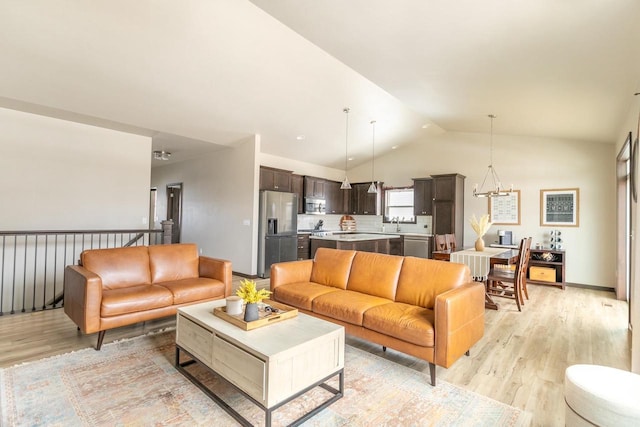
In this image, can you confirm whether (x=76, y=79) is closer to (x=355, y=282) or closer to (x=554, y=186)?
(x=355, y=282)

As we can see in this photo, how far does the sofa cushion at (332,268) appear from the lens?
3.60 metres

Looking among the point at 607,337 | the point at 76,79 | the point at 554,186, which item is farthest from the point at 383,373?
the point at 554,186

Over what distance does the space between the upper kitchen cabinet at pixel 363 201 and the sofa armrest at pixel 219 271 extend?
5.51m

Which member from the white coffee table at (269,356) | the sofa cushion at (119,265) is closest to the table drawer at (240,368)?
the white coffee table at (269,356)

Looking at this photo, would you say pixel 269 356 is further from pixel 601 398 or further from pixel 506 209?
pixel 506 209

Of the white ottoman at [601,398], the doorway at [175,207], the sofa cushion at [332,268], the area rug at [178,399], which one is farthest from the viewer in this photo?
the doorway at [175,207]

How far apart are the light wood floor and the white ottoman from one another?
1.41ft

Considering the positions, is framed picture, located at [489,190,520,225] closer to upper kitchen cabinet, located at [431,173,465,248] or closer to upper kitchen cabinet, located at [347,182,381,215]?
upper kitchen cabinet, located at [431,173,465,248]

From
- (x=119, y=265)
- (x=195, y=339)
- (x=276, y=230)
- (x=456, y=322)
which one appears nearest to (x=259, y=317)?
(x=195, y=339)

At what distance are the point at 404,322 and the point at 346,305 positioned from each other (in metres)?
0.59

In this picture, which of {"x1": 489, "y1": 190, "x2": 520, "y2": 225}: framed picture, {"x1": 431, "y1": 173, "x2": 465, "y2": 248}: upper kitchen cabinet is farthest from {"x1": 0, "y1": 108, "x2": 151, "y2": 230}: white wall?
{"x1": 489, "y1": 190, "x2": 520, "y2": 225}: framed picture

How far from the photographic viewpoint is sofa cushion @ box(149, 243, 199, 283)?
146 inches

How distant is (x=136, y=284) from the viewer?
3508mm

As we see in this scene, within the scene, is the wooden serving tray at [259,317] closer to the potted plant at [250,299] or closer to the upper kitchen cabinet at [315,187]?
the potted plant at [250,299]
